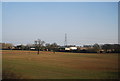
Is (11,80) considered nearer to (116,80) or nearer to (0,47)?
(116,80)

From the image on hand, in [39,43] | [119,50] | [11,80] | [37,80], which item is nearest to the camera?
[11,80]

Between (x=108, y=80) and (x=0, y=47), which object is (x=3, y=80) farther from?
(x=0, y=47)

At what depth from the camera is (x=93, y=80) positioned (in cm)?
1244

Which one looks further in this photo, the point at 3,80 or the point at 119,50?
the point at 119,50

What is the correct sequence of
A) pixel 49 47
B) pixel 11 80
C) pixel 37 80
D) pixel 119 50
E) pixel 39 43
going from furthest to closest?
pixel 49 47, pixel 39 43, pixel 119 50, pixel 37 80, pixel 11 80

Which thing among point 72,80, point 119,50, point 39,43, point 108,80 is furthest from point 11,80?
point 39,43

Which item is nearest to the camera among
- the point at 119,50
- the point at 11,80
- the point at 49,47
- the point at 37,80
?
the point at 11,80

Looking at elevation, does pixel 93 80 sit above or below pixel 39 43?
below

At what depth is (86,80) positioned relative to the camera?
12.4 meters

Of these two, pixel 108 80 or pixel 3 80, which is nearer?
pixel 3 80

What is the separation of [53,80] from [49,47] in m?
96.4

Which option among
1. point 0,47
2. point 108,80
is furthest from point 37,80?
point 0,47

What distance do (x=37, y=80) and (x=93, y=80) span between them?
4005mm

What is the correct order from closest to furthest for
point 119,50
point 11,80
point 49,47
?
1. point 11,80
2. point 119,50
3. point 49,47
